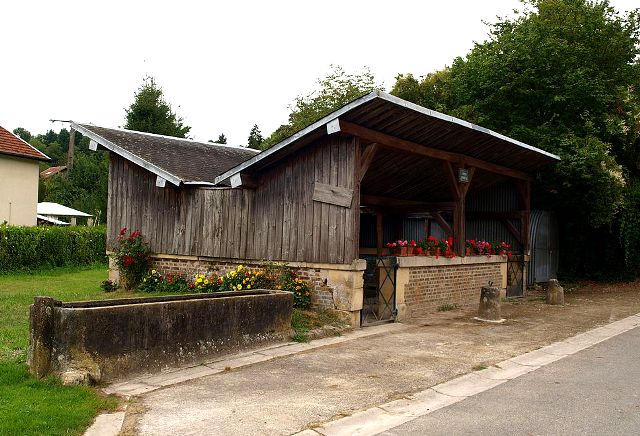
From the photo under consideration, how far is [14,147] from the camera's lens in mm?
25344

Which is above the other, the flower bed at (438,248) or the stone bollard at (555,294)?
the flower bed at (438,248)

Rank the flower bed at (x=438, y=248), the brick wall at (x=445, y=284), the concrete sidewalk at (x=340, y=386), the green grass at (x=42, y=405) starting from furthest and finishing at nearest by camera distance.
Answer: the brick wall at (x=445, y=284) → the flower bed at (x=438, y=248) → the concrete sidewalk at (x=340, y=386) → the green grass at (x=42, y=405)

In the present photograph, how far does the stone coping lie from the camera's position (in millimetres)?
12009

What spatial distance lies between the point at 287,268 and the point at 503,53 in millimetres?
11529

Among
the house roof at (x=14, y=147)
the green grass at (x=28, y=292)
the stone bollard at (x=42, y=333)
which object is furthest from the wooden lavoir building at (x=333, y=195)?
the house roof at (x=14, y=147)

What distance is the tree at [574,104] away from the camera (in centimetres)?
1656

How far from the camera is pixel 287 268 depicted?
37.6 feet

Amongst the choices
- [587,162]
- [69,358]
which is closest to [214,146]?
[587,162]

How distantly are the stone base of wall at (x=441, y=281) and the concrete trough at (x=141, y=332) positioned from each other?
3.71 m

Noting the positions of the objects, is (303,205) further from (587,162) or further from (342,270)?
(587,162)

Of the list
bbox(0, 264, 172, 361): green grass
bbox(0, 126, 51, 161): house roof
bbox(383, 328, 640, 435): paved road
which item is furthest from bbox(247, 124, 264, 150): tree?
bbox(383, 328, 640, 435): paved road

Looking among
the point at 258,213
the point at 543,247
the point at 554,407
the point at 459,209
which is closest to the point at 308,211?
the point at 258,213

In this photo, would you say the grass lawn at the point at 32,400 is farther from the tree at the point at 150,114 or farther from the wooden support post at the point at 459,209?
the tree at the point at 150,114

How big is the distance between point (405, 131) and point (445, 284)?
3940mm
